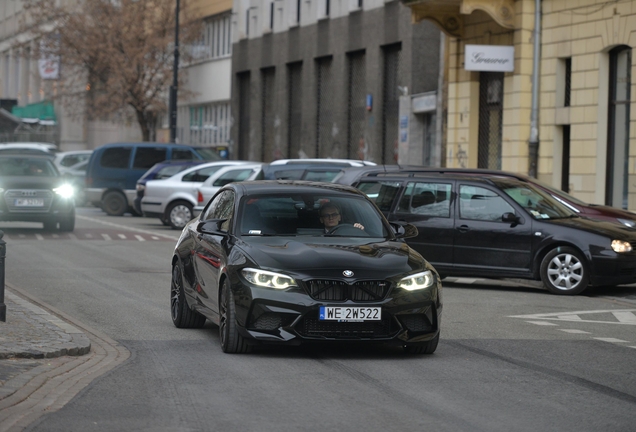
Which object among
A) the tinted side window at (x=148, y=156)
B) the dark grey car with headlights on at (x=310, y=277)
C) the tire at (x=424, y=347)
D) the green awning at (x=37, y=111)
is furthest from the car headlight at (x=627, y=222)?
the green awning at (x=37, y=111)

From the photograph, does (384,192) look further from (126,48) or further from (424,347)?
(126,48)

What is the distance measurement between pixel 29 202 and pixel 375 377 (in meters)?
18.5

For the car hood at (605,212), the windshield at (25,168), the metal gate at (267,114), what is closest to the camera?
the car hood at (605,212)

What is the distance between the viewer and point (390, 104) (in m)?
40.7

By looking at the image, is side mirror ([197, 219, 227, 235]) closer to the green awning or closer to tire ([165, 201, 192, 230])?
tire ([165, 201, 192, 230])

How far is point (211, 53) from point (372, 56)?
18852 millimetres

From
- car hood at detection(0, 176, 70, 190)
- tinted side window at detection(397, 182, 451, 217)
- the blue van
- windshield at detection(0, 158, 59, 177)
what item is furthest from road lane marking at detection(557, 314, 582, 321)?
the blue van

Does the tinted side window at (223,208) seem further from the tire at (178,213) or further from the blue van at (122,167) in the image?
the blue van at (122,167)

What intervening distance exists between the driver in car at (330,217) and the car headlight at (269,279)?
1.15m

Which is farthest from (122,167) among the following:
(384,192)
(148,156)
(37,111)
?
Result: (37,111)

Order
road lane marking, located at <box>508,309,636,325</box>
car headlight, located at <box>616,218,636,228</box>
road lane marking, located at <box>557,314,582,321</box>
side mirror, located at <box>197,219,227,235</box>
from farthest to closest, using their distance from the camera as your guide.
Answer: car headlight, located at <box>616,218,636,228</box> → road lane marking, located at <box>557,314,582,321</box> → road lane marking, located at <box>508,309,636,325</box> → side mirror, located at <box>197,219,227,235</box>

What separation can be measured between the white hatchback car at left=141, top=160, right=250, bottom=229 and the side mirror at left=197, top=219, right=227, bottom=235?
64.4 ft

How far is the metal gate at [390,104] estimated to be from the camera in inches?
1583

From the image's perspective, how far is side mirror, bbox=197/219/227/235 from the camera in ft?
35.2
